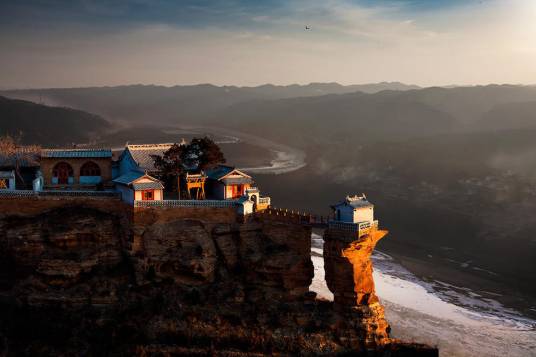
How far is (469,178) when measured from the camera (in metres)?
63.6

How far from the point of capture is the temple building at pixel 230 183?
31594 mm

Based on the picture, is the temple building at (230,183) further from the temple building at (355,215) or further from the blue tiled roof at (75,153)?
the blue tiled roof at (75,153)

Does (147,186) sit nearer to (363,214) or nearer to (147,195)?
(147,195)

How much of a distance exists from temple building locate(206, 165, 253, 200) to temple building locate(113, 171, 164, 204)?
315 centimetres

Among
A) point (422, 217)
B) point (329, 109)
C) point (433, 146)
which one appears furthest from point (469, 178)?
point (329, 109)

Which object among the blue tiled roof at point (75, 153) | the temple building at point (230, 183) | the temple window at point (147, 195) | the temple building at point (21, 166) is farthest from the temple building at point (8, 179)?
the temple building at point (230, 183)

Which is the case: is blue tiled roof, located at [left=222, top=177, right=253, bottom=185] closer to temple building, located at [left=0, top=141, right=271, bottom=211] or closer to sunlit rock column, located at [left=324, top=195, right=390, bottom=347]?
temple building, located at [left=0, top=141, right=271, bottom=211]

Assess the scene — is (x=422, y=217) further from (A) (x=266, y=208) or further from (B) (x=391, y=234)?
(A) (x=266, y=208)

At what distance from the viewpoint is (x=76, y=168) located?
111ft

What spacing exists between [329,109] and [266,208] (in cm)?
10532

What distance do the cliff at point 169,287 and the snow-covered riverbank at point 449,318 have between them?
3.23 meters

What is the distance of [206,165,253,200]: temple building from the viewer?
3159cm

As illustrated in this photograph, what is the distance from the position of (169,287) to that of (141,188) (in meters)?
4.80

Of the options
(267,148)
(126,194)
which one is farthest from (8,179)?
(267,148)
